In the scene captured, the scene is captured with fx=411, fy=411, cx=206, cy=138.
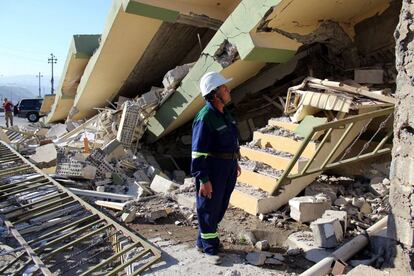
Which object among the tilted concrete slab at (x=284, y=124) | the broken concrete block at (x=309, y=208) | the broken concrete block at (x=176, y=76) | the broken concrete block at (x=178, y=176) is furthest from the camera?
the broken concrete block at (x=178, y=176)

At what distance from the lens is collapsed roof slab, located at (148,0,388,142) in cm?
557

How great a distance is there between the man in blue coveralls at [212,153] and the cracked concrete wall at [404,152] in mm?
1328

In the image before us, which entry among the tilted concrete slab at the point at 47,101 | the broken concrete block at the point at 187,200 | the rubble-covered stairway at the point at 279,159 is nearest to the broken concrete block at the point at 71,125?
the tilted concrete slab at the point at 47,101

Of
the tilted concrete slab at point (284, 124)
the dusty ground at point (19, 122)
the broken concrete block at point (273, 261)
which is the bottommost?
the broken concrete block at point (273, 261)

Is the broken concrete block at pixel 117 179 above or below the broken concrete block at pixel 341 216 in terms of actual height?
above

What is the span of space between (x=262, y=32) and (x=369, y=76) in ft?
6.50

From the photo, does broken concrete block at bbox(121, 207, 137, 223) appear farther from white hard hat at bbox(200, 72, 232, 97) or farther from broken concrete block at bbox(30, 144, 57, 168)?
broken concrete block at bbox(30, 144, 57, 168)

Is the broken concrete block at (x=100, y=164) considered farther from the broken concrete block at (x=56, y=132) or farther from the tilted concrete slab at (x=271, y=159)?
the broken concrete block at (x=56, y=132)

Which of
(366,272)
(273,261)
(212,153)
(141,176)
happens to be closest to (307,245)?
(273,261)

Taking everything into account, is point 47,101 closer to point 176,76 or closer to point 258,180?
point 176,76

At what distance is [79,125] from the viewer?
1020 centimetres

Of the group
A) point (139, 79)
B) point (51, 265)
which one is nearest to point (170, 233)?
point (51, 265)

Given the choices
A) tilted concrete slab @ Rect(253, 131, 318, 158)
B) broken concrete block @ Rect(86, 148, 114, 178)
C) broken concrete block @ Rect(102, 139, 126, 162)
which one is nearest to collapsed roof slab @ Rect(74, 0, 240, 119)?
broken concrete block @ Rect(102, 139, 126, 162)

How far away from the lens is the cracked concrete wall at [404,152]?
9.64ft
